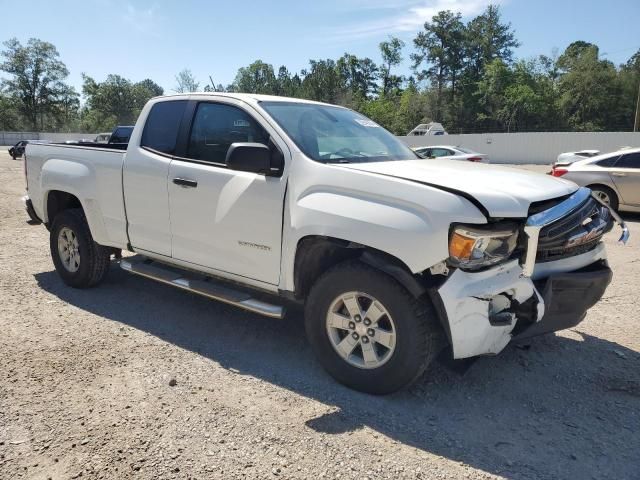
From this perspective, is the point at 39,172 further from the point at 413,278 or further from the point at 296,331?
the point at 413,278

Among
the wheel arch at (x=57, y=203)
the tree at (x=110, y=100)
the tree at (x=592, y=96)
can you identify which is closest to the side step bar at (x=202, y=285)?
the wheel arch at (x=57, y=203)

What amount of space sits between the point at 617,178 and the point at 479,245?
8.75 meters

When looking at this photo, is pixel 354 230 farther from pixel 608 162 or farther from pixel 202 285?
pixel 608 162

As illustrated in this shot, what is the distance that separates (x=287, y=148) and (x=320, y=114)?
0.81 metres

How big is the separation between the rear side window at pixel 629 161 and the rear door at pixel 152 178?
907cm

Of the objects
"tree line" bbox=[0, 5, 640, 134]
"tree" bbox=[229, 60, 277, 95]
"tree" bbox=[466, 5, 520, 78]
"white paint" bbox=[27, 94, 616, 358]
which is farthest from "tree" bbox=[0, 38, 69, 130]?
"white paint" bbox=[27, 94, 616, 358]

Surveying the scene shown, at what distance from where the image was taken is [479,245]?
9.89ft

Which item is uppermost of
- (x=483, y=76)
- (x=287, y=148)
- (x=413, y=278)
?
(x=483, y=76)

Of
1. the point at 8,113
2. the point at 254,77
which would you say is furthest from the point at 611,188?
the point at 254,77

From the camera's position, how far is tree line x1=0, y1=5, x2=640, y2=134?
61.2 metres

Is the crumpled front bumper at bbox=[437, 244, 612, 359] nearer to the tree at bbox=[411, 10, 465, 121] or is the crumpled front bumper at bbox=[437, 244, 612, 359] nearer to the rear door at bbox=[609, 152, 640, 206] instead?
the rear door at bbox=[609, 152, 640, 206]

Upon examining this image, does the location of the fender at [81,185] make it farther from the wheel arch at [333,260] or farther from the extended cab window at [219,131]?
the wheel arch at [333,260]

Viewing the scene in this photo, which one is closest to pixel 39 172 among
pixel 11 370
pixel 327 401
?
pixel 11 370

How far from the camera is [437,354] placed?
3412mm
